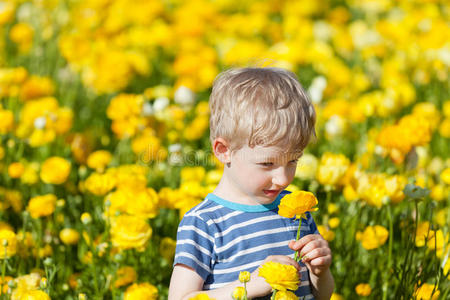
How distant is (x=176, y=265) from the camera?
153 centimetres

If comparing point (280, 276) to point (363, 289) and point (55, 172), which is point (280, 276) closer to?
point (363, 289)

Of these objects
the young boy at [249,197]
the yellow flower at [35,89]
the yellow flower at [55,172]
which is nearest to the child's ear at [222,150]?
the young boy at [249,197]

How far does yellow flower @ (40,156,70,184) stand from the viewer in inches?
98.1

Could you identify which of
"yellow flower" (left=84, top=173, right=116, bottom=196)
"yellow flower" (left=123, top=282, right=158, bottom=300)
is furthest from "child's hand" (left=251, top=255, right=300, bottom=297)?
"yellow flower" (left=84, top=173, right=116, bottom=196)

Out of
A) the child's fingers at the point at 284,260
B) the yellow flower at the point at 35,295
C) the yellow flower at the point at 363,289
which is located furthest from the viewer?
the yellow flower at the point at 363,289

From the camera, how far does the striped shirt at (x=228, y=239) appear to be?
1.52 m

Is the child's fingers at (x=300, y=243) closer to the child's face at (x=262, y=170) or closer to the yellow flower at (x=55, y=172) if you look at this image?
the child's face at (x=262, y=170)

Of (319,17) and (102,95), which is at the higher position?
(319,17)

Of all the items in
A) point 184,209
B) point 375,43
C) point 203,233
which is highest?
point 375,43

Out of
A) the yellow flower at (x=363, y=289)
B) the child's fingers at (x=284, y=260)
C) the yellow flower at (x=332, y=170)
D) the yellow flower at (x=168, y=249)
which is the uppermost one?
the child's fingers at (x=284, y=260)

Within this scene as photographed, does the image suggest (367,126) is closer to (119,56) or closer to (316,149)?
(316,149)

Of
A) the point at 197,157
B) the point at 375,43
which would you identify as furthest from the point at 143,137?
the point at 375,43

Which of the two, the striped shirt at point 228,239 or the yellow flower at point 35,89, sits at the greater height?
the yellow flower at point 35,89

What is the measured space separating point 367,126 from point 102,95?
5.64 feet
